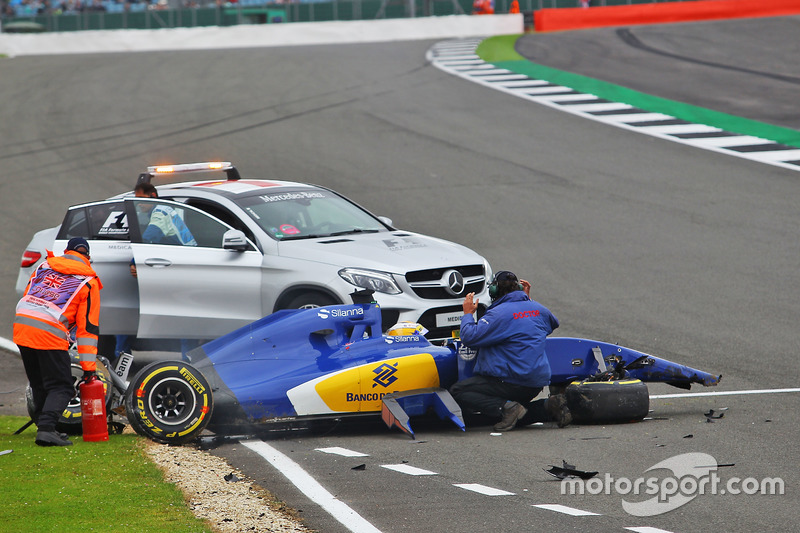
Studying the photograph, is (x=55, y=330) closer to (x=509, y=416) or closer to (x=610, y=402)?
(x=509, y=416)

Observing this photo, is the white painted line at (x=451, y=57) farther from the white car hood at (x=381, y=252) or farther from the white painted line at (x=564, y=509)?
the white painted line at (x=564, y=509)

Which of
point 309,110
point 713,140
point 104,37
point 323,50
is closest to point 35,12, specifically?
point 104,37

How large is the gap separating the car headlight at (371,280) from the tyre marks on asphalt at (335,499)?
2093 mm

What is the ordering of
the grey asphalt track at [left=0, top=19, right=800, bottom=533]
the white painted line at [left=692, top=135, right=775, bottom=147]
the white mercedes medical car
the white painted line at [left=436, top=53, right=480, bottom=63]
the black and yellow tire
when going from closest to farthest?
the grey asphalt track at [left=0, top=19, right=800, bottom=533] → the black and yellow tire → the white mercedes medical car → the white painted line at [left=692, top=135, right=775, bottom=147] → the white painted line at [left=436, top=53, right=480, bottom=63]

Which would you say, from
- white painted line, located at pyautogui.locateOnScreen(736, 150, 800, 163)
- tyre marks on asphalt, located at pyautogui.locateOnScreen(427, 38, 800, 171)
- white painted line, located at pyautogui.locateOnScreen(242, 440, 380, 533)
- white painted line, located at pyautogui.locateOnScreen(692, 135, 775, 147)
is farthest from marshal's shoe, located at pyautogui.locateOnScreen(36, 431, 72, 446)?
white painted line, located at pyautogui.locateOnScreen(692, 135, 775, 147)

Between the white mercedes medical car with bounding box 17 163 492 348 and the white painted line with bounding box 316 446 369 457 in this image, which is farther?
the white mercedes medical car with bounding box 17 163 492 348

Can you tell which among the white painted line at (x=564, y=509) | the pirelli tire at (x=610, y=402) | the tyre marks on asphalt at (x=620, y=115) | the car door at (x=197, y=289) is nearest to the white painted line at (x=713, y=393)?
the pirelli tire at (x=610, y=402)

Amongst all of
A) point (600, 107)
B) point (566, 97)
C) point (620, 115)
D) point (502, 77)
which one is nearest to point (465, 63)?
point (502, 77)

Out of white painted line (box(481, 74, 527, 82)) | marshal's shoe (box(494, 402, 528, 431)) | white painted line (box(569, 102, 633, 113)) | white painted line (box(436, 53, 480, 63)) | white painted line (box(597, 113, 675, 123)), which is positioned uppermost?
white painted line (box(436, 53, 480, 63))

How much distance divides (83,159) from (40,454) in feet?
50.2

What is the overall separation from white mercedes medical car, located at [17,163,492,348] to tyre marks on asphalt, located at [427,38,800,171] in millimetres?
12154

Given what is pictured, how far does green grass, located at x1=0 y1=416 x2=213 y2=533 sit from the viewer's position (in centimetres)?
590

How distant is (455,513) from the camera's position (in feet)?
20.1

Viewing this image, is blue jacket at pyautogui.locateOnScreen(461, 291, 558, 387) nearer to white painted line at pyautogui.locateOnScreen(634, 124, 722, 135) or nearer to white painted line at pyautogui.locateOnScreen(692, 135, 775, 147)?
white painted line at pyautogui.locateOnScreen(692, 135, 775, 147)
